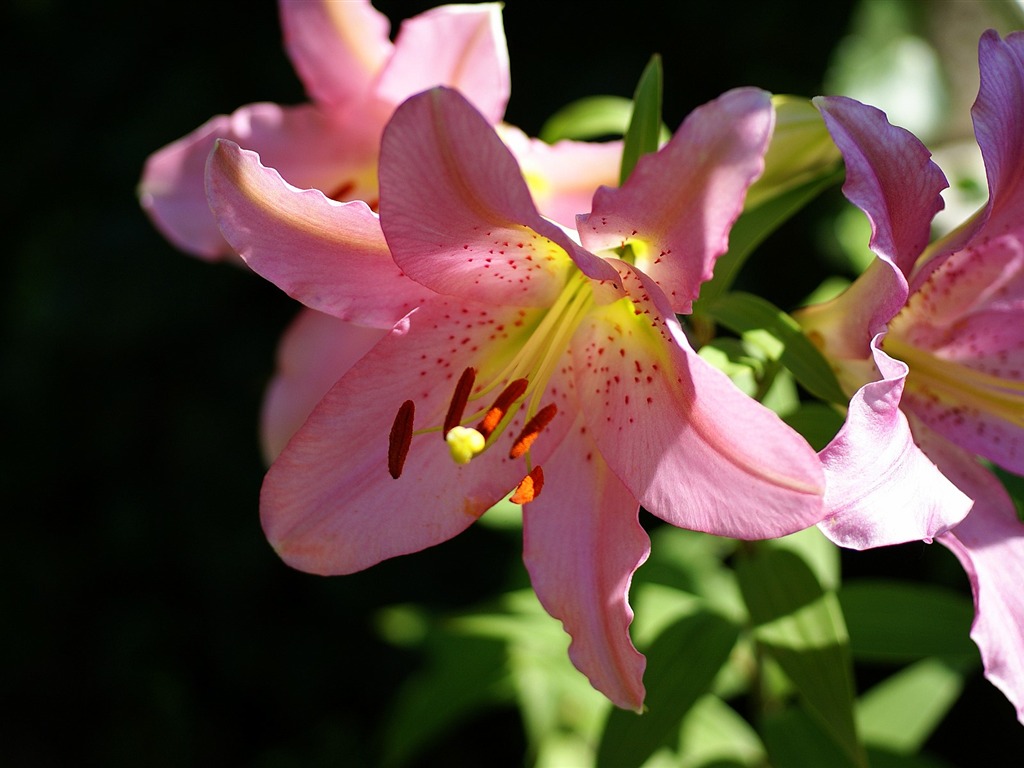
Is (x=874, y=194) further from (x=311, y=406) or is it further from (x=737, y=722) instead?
(x=737, y=722)

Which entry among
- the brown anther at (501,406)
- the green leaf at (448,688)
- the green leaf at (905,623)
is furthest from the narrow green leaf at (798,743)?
the brown anther at (501,406)

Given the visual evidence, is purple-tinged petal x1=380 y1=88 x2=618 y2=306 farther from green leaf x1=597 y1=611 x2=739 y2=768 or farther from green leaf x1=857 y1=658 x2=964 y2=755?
green leaf x1=857 y1=658 x2=964 y2=755

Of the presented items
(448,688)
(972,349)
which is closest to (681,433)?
(972,349)

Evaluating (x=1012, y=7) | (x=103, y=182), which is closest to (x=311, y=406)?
(x=103, y=182)

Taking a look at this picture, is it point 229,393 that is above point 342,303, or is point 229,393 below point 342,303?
below

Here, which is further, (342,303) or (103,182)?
(103,182)

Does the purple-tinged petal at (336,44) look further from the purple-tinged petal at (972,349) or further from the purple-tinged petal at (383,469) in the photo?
the purple-tinged petal at (972,349)

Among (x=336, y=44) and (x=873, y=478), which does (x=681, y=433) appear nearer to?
(x=873, y=478)

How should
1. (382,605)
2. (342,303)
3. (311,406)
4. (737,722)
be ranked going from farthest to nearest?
(382,605), (737,722), (311,406), (342,303)
